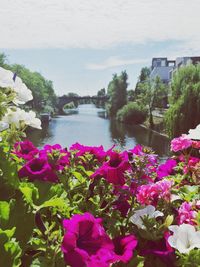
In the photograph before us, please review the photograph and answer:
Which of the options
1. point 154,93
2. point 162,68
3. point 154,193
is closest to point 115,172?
point 154,193

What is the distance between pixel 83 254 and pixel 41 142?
108 feet

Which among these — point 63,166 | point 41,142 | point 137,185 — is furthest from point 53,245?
point 41,142

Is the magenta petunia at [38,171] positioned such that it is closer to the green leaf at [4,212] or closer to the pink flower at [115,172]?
the pink flower at [115,172]

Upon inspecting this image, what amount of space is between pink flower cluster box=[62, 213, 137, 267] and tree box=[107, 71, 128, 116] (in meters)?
60.1

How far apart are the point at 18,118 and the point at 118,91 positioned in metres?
60.7

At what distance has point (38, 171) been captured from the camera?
139 centimetres

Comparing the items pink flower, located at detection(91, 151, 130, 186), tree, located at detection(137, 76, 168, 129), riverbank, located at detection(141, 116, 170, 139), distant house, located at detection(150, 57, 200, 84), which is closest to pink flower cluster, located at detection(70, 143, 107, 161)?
pink flower, located at detection(91, 151, 130, 186)

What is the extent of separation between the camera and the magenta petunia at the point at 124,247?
0.93 m

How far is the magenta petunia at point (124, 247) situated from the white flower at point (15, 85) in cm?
50

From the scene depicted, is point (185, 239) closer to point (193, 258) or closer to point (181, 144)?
point (193, 258)

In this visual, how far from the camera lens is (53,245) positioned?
3.21 ft

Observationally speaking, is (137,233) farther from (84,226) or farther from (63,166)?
(63,166)

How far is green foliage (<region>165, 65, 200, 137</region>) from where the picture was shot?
26531 mm

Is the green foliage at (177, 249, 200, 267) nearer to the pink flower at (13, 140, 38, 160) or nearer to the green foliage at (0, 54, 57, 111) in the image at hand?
the pink flower at (13, 140, 38, 160)
